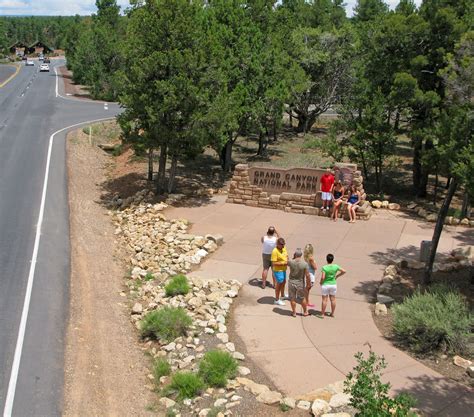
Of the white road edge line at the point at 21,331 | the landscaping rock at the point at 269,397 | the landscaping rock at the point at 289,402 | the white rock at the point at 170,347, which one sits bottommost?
the white road edge line at the point at 21,331

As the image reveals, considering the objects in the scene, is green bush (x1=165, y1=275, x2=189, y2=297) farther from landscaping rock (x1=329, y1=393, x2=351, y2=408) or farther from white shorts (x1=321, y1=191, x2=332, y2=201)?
white shorts (x1=321, y1=191, x2=332, y2=201)

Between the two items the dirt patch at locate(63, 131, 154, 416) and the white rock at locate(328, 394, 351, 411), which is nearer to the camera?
the white rock at locate(328, 394, 351, 411)

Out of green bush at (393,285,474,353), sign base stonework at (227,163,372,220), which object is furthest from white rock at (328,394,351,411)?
sign base stonework at (227,163,372,220)

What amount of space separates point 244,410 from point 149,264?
289 inches

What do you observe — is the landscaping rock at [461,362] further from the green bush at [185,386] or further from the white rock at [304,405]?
the green bush at [185,386]

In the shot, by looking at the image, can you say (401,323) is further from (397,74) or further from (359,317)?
(397,74)

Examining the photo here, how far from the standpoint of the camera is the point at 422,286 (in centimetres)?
1327

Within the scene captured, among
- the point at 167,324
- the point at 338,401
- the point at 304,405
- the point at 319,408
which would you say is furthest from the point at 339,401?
the point at 167,324

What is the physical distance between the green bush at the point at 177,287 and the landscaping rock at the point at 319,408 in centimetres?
519

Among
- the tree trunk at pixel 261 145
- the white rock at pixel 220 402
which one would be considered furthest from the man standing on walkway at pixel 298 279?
the tree trunk at pixel 261 145

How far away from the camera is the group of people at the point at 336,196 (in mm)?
18812

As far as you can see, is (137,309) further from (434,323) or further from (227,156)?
(227,156)

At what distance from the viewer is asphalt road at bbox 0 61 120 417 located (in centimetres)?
984

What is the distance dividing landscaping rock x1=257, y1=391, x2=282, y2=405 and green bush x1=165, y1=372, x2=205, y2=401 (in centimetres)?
105
